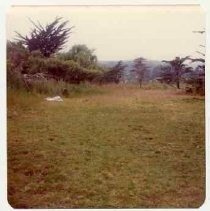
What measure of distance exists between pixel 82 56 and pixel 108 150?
0.41 m

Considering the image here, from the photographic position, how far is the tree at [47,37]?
148 inches

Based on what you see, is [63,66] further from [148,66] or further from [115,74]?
[148,66]

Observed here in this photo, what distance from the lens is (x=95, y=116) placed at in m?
3.79

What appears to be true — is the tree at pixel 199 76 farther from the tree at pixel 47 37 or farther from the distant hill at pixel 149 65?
the tree at pixel 47 37

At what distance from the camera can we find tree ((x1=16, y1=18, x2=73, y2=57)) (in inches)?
148

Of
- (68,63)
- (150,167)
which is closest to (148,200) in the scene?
(150,167)

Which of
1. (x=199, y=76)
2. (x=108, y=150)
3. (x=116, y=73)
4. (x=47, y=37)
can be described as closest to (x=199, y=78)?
(x=199, y=76)

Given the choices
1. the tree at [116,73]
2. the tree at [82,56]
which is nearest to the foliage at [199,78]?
the tree at [116,73]

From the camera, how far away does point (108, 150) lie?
3.78 meters

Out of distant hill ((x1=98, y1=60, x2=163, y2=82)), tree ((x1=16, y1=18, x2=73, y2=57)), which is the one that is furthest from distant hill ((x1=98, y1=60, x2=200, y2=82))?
tree ((x1=16, y1=18, x2=73, y2=57))

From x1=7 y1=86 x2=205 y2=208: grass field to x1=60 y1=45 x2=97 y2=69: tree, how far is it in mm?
128

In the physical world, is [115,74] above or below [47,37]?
below

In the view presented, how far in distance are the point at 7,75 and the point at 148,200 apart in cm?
79
